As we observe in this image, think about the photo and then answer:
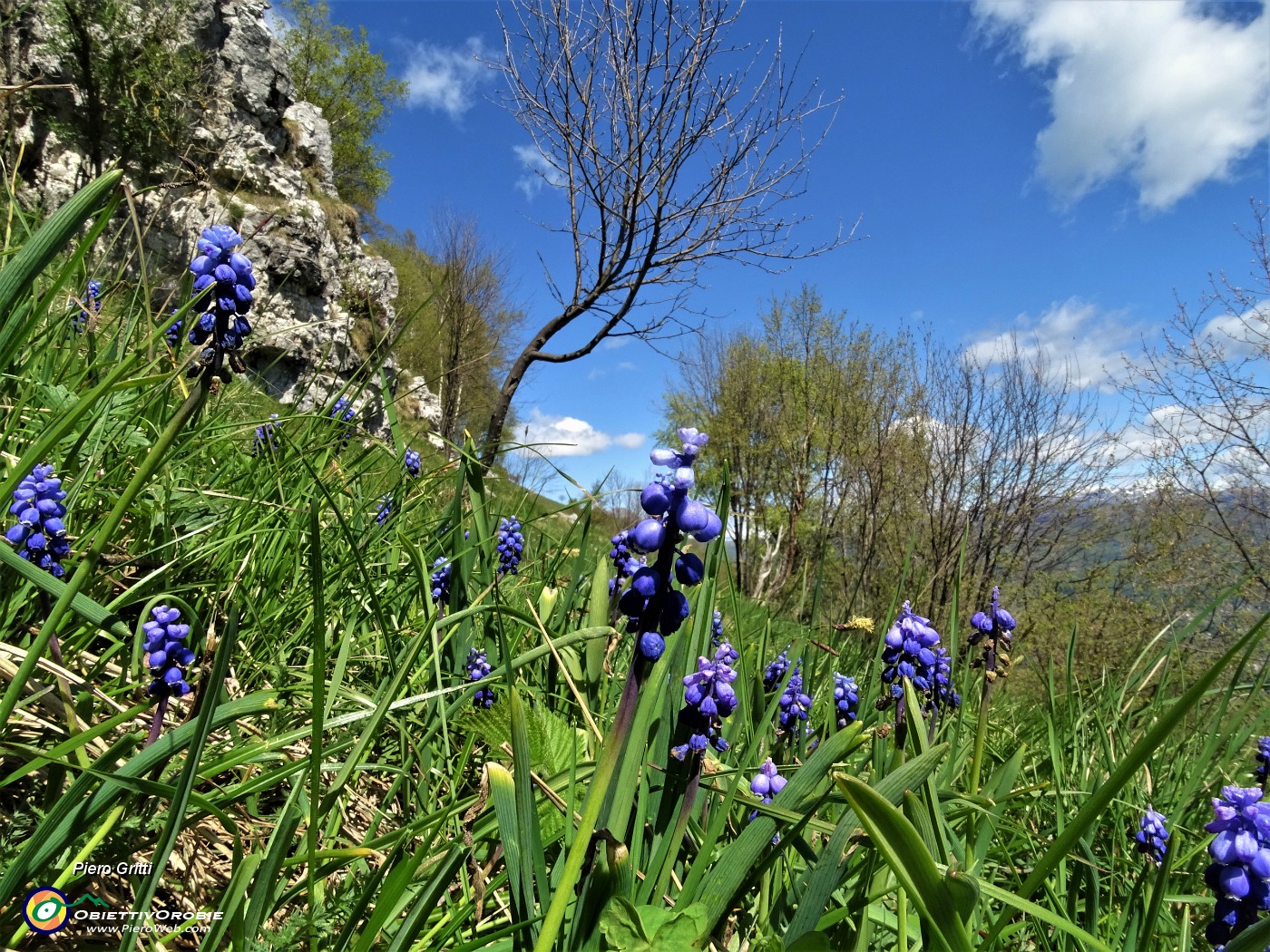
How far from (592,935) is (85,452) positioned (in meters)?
2.08

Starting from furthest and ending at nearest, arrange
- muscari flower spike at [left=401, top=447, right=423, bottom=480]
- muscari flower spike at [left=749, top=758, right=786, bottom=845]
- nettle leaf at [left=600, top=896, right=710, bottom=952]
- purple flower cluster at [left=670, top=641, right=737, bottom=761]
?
muscari flower spike at [left=401, top=447, right=423, bottom=480] < muscari flower spike at [left=749, top=758, right=786, bottom=845] < purple flower cluster at [left=670, top=641, right=737, bottom=761] < nettle leaf at [left=600, top=896, right=710, bottom=952]

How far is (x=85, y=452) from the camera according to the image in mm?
2010

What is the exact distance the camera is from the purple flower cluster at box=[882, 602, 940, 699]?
5.12ft

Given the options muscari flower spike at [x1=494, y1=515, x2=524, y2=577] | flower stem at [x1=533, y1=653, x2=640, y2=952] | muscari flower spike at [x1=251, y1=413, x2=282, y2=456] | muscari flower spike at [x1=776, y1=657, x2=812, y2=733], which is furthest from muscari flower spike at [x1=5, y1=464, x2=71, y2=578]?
muscari flower spike at [x1=776, y1=657, x2=812, y2=733]

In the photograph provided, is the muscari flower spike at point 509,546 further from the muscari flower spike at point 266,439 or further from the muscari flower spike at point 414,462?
the muscari flower spike at point 266,439

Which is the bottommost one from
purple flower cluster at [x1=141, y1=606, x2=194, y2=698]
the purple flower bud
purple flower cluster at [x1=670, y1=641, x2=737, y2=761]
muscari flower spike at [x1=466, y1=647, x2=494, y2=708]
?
purple flower cluster at [x1=141, y1=606, x2=194, y2=698]

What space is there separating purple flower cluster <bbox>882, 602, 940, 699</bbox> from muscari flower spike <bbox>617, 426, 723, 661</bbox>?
0.88 meters

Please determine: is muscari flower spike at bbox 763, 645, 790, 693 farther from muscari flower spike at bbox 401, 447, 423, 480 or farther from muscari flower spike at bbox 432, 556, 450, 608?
muscari flower spike at bbox 401, 447, 423, 480

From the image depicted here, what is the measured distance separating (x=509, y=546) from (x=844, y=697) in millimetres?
1538

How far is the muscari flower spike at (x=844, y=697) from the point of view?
6.33ft

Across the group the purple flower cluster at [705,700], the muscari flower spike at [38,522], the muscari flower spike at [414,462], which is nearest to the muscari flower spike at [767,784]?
the purple flower cluster at [705,700]

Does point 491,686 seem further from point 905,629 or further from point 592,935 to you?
point 905,629

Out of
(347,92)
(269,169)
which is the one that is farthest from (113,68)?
(347,92)

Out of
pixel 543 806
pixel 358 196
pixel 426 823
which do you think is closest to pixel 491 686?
pixel 543 806
